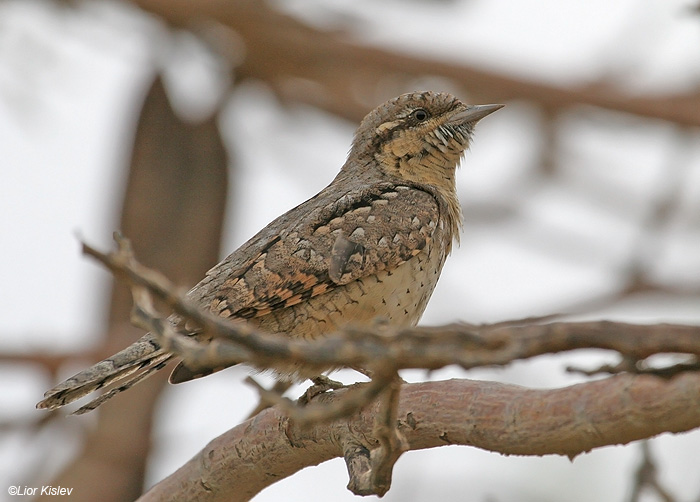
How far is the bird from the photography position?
3.81 meters

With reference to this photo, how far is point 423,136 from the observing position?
4863 millimetres

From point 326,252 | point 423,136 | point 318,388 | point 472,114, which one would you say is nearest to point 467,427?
point 318,388

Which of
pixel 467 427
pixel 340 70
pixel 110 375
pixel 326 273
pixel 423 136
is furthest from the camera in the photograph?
pixel 340 70

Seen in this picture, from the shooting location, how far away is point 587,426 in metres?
2.57

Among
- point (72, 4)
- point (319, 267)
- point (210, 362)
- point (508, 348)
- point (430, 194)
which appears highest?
point (72, 4)

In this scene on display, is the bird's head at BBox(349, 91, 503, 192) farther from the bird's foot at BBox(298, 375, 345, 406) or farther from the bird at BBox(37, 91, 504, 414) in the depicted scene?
the bird's foot at BBox(298, 375, 345, 406)

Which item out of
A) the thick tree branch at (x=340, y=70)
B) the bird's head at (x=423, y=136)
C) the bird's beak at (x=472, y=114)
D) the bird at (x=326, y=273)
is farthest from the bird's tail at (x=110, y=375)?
the thick tree branch at (x=340, y=70)

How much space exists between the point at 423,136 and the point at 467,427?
87.0 inches

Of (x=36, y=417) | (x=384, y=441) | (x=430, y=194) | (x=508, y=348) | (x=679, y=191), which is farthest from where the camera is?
(x=36, y=417)

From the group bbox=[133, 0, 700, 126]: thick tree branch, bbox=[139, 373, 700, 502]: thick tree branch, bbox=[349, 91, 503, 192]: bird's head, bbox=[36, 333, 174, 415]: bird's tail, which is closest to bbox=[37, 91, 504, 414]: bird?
bbox=[36, 333, 174, 415]: bird's tail

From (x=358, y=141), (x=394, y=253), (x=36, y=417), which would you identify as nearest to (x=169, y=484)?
(x=394, y=253)

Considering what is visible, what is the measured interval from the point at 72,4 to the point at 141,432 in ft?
13.5

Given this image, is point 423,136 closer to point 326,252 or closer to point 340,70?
point 326,252

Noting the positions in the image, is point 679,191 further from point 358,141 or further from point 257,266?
point 257,266
